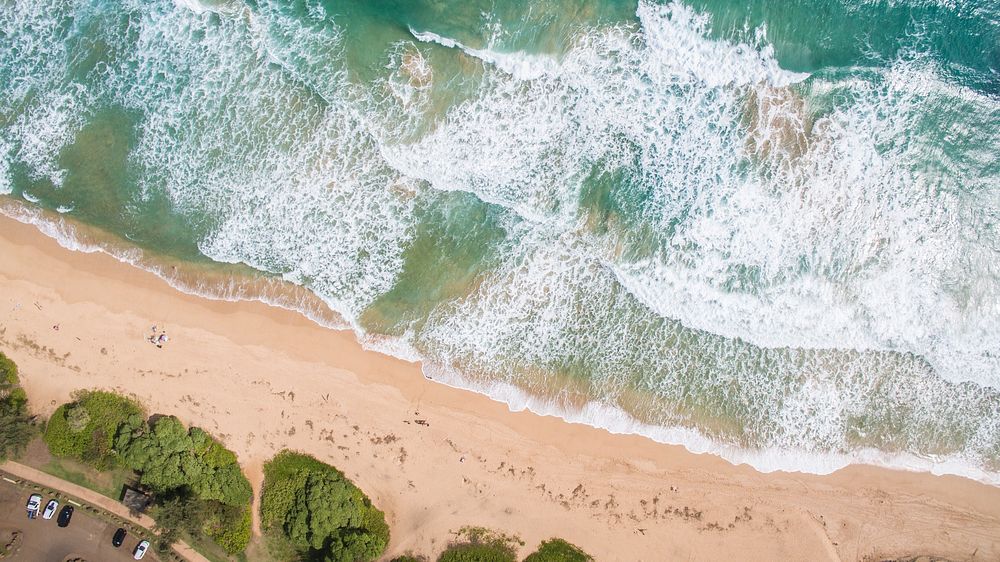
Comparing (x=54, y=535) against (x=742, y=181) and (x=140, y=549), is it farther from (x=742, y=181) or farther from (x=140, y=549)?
(x=742, y=181)

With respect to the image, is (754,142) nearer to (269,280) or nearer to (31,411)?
(269,280)

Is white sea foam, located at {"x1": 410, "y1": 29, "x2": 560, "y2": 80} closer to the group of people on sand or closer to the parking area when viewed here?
the group of people on sand

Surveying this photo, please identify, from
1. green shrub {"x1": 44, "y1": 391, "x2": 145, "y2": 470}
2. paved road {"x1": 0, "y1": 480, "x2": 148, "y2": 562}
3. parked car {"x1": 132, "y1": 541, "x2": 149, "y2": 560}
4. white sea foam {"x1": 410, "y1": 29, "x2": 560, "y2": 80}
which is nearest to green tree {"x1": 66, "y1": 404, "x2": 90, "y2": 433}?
green shrub {"x1": 44, "y1": 391, "x2": 145, "y2": 470}

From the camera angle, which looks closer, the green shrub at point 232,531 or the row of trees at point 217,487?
the row of trees at point 217,487

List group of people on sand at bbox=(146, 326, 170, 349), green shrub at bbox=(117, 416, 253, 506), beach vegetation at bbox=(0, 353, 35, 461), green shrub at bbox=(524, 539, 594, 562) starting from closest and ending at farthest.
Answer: beach vegetation at bbox=(0, 353, 35, 461), green shrub at bbox=(117, 416, 253, 506), group of people on sand at bbox=(146, 326, 170, 349), green shrub at bbox=(524, 539, 594, 562)

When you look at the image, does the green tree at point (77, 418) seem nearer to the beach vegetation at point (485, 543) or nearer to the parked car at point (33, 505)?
the parked car at point (33, 505)

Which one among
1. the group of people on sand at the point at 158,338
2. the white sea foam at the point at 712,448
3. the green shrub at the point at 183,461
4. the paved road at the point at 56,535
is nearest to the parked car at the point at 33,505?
the paved road at the point at 56,535
